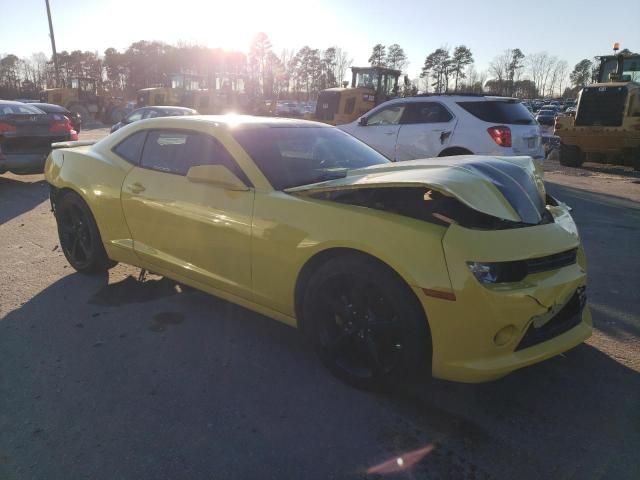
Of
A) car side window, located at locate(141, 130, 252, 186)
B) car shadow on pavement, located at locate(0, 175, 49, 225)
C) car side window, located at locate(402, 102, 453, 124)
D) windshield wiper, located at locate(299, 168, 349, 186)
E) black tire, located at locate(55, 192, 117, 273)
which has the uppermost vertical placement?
car side window, located at locate(402, 102, 453, 124)

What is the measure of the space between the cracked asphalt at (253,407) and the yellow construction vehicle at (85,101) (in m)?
27.6

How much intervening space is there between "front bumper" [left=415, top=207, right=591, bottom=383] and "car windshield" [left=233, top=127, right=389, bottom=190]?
1.26 m

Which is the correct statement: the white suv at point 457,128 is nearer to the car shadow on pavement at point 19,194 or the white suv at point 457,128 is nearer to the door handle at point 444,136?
the door handle at point 444,136

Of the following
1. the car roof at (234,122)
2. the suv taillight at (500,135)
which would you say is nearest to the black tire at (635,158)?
the suv taillight at (500,135)

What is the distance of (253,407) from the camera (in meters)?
2.58

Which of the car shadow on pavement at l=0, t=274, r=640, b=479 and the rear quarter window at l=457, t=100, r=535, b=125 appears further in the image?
the rear quarter window at l=457, t=100, r=535, b=125

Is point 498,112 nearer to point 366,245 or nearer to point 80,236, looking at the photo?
point 366,245

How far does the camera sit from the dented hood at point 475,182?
247 cm

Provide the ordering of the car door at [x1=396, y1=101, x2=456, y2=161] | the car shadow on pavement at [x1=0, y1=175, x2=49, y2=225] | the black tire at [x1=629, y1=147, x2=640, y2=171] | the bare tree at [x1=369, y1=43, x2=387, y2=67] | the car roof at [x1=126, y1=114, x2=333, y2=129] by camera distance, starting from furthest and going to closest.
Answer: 1. the bare tree at [x1=369, y1=43, x2=387, y2=67]
2. the black tire at [x1=629, y1=147, x2=640, y2=171]
3. the car door at [x1=396, y1=101, x2=456, y2=161]
4. the car shadow on pavement at [x1=0, y1=175, x2=49, y2=225]
5. the car roof at [x1=126, y1=114, x2=333, y2=129]

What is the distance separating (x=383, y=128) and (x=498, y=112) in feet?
6.51

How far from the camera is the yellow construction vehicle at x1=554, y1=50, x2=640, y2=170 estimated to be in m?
12.6

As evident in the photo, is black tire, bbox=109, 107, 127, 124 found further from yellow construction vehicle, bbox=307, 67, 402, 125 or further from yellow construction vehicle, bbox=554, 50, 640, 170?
yellow construction vehicle, bbox=554, 50, 640, 170

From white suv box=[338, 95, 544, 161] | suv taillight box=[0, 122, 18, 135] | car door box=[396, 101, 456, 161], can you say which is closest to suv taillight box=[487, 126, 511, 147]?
white suv box=[338, 95, 544, 161]

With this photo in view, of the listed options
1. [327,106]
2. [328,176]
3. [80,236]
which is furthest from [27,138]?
[327,106]
